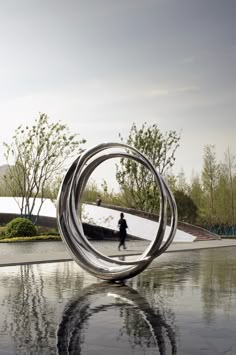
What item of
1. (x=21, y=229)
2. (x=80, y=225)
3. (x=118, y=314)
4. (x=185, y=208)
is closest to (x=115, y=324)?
(x=118, y=314)

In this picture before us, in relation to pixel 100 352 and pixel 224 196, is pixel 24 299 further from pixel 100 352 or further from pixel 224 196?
pixel 224 196

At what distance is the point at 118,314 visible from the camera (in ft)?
24.2

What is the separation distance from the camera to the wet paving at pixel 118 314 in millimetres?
5559

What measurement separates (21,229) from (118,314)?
2094 cm

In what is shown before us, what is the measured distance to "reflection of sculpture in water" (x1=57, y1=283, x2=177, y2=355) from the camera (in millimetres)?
5539

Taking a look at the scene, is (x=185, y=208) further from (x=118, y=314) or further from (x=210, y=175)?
(x=118, y=314)

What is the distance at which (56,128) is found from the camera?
32.2 meters

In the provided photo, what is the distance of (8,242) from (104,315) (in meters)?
19.0

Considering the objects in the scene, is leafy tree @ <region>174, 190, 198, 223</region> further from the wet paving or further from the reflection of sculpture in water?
the reflection of sculpture in water

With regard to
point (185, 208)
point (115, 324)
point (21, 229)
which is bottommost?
point (115, 324)

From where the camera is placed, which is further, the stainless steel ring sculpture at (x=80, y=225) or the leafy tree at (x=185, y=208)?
the leafy tree at (x=185, y=208)

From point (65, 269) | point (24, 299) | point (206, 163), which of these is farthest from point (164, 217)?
point (206, 163)

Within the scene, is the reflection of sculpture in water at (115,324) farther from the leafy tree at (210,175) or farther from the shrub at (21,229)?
the leafy tree at (210,175)

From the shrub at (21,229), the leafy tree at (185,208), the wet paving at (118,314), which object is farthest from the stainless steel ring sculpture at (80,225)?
the leafy tree at (185,208)
